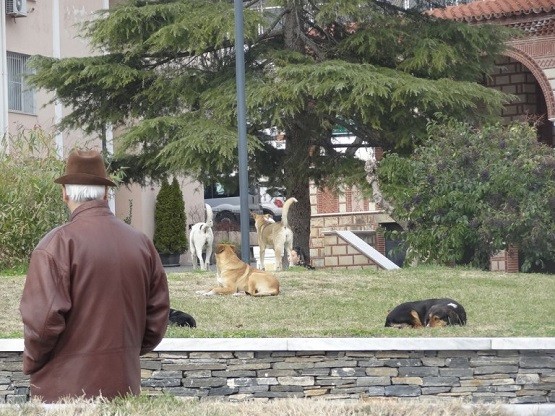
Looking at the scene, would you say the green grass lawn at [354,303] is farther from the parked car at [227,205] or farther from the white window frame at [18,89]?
the parked car at [227,205]

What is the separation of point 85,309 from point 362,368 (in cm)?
491

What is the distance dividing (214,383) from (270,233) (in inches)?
292

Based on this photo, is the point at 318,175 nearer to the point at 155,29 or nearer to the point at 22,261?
the point at 155,29

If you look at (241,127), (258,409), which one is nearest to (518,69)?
(241,127)

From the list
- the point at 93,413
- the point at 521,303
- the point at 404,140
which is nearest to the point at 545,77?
the point at 404,140

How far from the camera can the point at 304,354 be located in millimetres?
10820

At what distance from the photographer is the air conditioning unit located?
2995cm

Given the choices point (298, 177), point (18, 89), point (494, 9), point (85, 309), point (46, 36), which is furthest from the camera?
point (46, 36)

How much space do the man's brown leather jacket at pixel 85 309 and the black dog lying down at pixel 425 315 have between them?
6.41 m

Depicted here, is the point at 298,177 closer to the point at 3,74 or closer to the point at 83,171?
the point at 3,74

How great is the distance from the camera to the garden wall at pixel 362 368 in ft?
35.2

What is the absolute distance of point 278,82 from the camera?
20828 millimetres

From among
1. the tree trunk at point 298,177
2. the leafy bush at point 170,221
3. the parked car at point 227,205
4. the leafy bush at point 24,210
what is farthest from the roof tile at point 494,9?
the leafy bush at point 24,210

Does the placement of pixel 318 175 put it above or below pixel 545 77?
below
